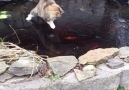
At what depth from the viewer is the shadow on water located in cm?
468

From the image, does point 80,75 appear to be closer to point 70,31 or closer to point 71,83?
point 71,83

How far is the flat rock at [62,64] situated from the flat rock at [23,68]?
0.19 metres

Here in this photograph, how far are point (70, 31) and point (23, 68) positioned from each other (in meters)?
1.93

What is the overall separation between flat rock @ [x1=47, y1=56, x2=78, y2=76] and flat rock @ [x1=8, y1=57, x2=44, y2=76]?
193mm

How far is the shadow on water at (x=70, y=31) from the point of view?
4.68 meters

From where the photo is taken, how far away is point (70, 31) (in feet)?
17.1

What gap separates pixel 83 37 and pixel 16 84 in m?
1.88

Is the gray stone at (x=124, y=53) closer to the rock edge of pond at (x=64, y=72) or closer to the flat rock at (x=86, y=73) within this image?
the rock edge of pond at (x=64, y=72)

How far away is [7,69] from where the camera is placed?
3545 millimetres

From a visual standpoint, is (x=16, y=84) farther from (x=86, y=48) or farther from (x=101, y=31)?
(x=101, y=31)

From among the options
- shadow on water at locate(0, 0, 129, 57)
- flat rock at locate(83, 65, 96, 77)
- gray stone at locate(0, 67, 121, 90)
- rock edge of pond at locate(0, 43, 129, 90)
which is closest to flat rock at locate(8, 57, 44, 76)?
rock edge of pond at locate(0, 43, 129, 90)

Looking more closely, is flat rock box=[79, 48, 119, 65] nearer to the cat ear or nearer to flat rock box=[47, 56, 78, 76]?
flat rock box=[47, 56, 78, 76]

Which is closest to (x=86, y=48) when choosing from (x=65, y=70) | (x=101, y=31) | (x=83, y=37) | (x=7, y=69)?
(x=83, y=37)

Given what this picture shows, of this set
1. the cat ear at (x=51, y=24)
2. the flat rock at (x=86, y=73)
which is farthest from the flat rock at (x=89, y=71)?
the cat ear at (x=51, y=24)
